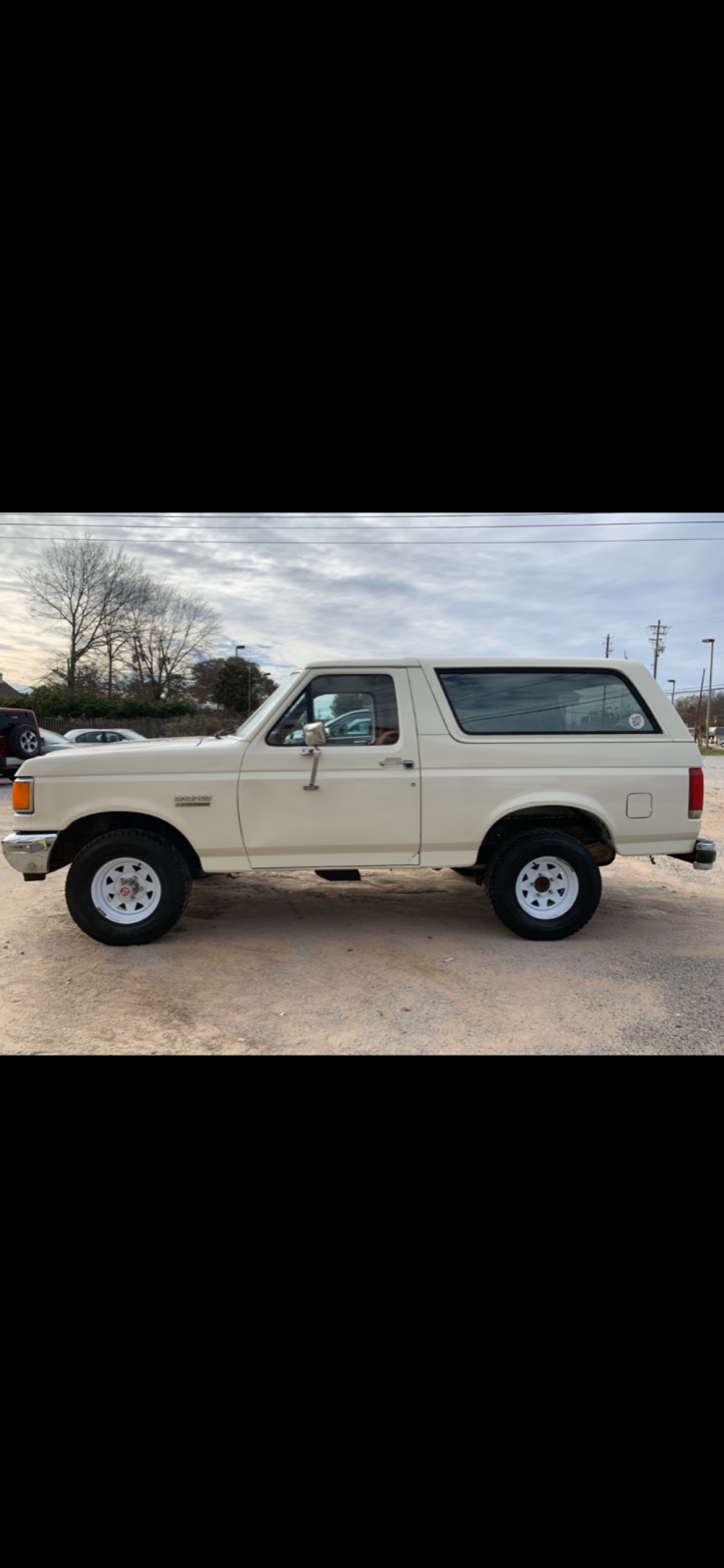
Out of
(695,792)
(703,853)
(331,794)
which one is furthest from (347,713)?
A: (703,853)

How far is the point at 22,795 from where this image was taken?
4.61m

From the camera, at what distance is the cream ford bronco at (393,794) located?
4641 millimetres

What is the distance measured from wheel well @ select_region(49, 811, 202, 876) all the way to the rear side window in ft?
6.69

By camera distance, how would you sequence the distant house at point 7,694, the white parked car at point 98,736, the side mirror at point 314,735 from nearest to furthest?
1. the side mirror at point 314,735
2. the white parked car at point 98,736
3. the distant house at point 7,694

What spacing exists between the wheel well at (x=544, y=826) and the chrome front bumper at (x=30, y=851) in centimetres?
278

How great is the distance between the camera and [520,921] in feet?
15.8

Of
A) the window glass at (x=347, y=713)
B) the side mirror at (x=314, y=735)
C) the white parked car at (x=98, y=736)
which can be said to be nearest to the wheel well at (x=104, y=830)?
the window glass at (x=347, y=713)

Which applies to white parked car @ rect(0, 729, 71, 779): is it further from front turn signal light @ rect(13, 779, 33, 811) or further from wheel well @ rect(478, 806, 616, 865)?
wheel well @ rect(478, 806, 616, 865)

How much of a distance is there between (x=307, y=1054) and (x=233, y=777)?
195 cm

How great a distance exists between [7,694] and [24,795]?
19305 millimetres

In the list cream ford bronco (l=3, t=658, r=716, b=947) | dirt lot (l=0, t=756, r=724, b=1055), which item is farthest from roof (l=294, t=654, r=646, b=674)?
dirt lot (l=0, t=756, r=724, b=1055)

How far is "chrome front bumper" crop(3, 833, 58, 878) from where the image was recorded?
4562mm

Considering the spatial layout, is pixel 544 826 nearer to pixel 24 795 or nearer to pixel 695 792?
pixel 695 792

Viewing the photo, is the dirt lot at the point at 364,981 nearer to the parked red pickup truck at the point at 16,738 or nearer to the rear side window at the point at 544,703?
the rear side window at the point at 544,703
